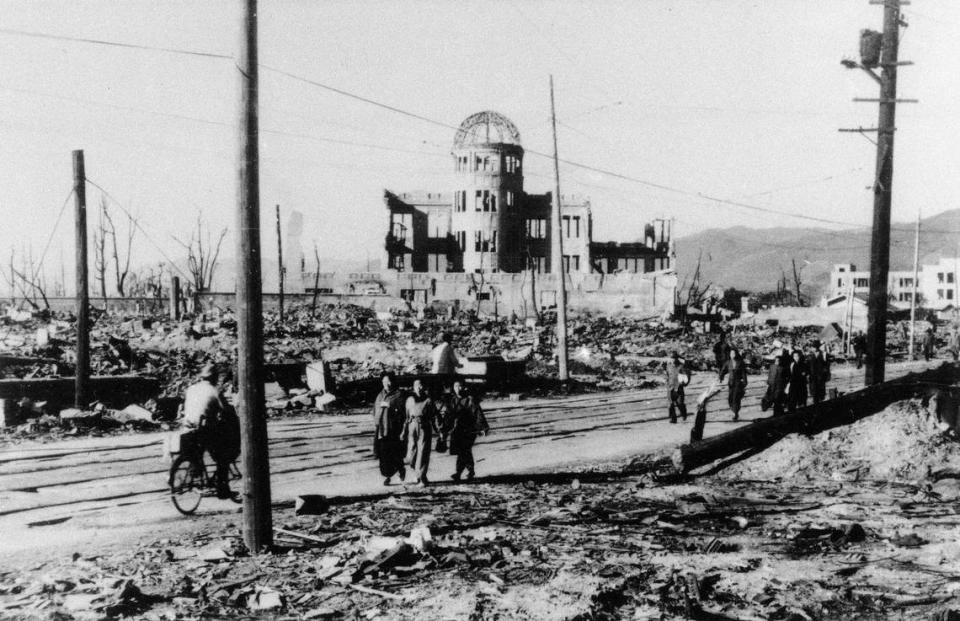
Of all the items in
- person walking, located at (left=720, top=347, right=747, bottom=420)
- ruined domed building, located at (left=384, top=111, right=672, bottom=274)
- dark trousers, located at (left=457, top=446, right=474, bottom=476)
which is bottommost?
dark trousers, located at (left=457, top=446, right=474, bottom=476)

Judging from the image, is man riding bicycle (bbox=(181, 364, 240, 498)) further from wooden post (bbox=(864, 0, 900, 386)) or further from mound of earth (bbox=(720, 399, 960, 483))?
wooden post (bbox=(864, 0, 900, 386))

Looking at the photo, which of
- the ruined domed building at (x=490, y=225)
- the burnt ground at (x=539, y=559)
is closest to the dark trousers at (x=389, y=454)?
the burnt ground at (x=539, y=559)

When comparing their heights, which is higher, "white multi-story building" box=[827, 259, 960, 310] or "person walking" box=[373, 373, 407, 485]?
"white multi-story building" box=[827, 259, 960, 310]

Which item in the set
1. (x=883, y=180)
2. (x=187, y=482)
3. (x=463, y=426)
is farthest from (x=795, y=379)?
(x=187, y=482)

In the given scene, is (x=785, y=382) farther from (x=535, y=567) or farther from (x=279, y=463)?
(x=535, y=567)

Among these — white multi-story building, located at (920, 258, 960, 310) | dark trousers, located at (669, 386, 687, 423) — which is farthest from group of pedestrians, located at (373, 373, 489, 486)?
white multi-story building, located at (920, 258, 960, 310)

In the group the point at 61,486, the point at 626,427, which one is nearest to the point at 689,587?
the point at 61,486

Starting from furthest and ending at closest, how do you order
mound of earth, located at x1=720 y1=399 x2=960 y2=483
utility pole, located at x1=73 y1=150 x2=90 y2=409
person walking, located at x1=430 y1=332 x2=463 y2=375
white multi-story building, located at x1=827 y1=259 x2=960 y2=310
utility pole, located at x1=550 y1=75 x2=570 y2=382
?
white multi-story building, located at x1=827 y1=259 x2=960 y2=310, utility pole, located at x1=550 y1=75 x2=570 y2=382, utility pole, located at x1=73 y1=150 x2=90 y2=409, person walking, located at x1=430 y1=332 x2=463 y2=375, mound of earth, located at x1=720 y1=399 x2=960 y2=483
